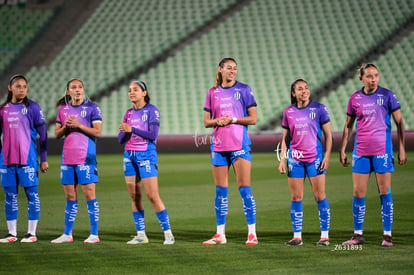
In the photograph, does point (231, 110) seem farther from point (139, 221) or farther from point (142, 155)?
point (139, 221)

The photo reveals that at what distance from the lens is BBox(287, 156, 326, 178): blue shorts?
766cm

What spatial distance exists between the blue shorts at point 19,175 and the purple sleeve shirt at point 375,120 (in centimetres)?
371

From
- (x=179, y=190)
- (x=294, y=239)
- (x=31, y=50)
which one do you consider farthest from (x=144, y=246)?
(x=31, y=50)

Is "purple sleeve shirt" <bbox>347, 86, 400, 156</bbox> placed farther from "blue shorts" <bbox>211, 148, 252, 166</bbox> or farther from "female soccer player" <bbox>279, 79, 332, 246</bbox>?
"blue shorts" <bbox>211, 148, 252, 166</bbox>

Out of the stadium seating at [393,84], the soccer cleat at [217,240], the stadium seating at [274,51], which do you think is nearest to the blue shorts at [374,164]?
the soccer cleat at [217,240]

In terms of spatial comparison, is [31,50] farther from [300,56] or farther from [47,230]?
[47,230]

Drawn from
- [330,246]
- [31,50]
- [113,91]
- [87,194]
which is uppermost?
[31,50]

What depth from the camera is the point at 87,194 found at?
8.09m

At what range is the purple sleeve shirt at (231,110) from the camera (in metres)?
7.81

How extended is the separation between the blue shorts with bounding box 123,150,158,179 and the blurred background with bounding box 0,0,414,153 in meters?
15.7

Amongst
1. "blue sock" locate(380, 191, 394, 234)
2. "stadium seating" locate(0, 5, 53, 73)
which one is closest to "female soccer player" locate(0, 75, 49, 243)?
"blue sock" locate(380, 191, 394, 234)

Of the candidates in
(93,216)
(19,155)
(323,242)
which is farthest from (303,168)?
(19,155)

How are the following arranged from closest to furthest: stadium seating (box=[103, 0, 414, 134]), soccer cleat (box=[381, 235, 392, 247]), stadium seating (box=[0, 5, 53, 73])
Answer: soccer cleat (box=[381, 235, 392, 247]), stadium seating (box=[103, 0, 414, 134]), stadium seating (box=[0, 5, 53, 73])

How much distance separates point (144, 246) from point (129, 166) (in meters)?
0.90
